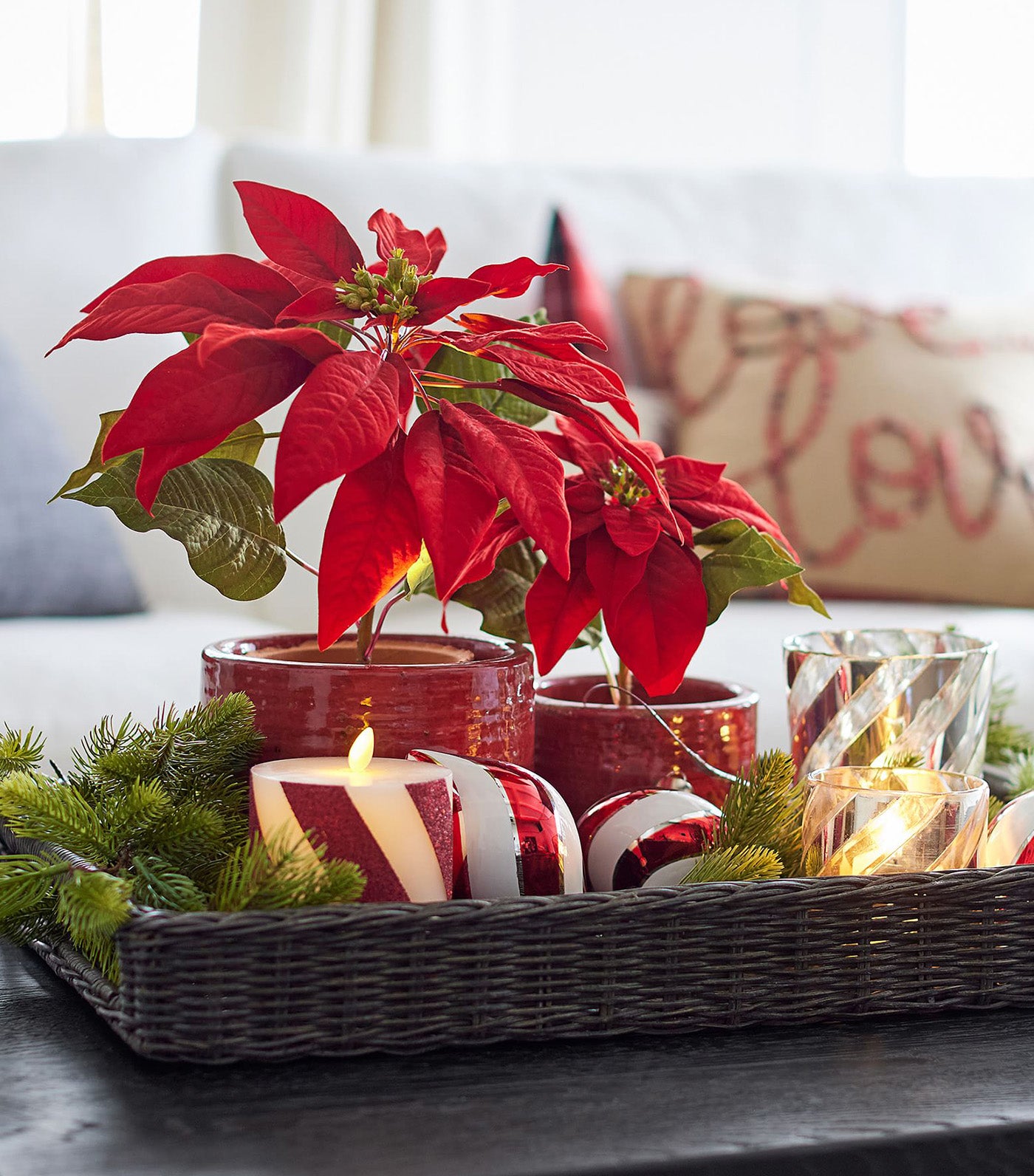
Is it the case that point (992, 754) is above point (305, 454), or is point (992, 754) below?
below

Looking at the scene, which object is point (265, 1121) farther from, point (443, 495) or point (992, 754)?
point (992, 754)

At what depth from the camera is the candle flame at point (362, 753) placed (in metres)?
0.49

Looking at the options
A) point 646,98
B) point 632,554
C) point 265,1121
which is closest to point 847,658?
point 632,554

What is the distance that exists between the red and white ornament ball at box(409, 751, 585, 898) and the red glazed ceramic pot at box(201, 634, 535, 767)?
0.12 feet

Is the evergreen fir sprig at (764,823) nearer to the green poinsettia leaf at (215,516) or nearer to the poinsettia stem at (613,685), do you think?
the poinsettia stem at (613,685)

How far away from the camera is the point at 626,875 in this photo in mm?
553

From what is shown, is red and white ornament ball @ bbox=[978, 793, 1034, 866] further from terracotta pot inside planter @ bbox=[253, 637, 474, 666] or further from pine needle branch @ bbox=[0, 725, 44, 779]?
pine needle branch @ bbox=[0, 725, 44, 779]

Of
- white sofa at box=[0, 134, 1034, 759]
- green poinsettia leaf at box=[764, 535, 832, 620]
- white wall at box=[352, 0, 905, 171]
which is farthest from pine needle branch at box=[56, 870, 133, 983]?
white wall at box=[352, 0, 905, 171]

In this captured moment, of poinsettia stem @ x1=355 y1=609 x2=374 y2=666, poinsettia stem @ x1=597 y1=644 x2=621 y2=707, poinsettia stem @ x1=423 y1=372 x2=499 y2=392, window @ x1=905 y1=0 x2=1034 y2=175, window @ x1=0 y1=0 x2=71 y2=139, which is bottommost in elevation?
poinsettia stem @ x1=597 y1=644 x2=621 y2=707

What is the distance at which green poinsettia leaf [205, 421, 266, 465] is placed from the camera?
59 cm

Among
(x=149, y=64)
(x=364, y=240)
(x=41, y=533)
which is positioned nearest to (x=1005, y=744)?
(x=41, y=533)

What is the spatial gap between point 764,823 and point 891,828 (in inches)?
2.3

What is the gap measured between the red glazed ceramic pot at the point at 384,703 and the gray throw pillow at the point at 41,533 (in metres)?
0.87

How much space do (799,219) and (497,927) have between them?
5.38ft
